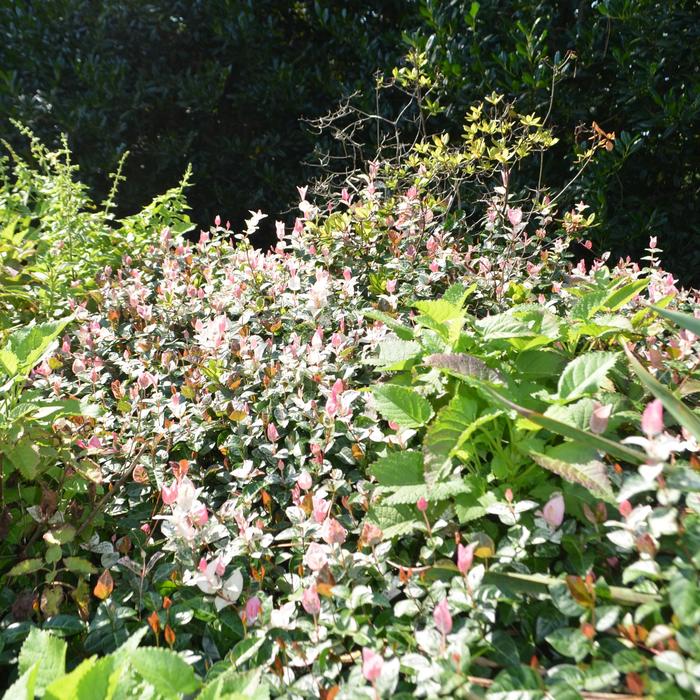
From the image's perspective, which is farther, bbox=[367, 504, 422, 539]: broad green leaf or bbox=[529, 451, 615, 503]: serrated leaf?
bbox=[367, 504, 422, 539]: broad green leaf

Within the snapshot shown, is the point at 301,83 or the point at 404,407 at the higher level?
the point at 404,407

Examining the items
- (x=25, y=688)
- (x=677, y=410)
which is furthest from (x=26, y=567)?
(x=677, y=410)

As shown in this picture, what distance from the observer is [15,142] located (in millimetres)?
5574

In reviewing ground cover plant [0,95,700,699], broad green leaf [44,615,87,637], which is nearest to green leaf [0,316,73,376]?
ground cover plant [0,95,700,699]

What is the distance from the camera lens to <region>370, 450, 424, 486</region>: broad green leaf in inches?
58.3

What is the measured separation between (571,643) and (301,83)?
5.12 meters

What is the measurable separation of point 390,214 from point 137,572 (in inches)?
85.0

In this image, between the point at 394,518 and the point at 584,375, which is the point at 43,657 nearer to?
the point at 394,518

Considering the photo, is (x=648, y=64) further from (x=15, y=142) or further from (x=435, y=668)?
(x=15, y=142)

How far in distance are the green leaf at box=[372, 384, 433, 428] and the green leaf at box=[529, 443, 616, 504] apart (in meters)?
0.31

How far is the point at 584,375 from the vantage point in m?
1.49

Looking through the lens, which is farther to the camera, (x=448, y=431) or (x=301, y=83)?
(x=301, y=83)

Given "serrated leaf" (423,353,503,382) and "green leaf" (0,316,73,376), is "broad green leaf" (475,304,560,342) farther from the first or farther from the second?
"green leaf" (0,316,73,376)

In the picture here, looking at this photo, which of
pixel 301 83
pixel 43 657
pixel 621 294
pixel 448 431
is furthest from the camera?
pixel 301 83
